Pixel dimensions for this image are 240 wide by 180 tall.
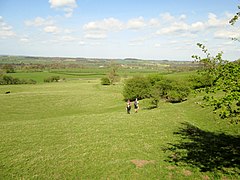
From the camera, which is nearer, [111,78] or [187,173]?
[187,173]

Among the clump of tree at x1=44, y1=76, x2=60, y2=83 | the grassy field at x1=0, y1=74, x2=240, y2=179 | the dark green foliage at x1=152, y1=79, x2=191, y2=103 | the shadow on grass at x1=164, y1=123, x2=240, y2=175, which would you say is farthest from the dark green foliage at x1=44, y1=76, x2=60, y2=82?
the shadow on grass at x1=164, y1=123, x2=240, y2=175

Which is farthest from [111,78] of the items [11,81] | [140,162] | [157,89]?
[140,162]

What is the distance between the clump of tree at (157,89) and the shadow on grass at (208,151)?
26.3 metres

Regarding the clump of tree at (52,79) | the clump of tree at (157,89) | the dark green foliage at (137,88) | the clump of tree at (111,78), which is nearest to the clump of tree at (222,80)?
the clump of tree at (157,89)

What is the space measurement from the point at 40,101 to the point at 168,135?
56.5 meters

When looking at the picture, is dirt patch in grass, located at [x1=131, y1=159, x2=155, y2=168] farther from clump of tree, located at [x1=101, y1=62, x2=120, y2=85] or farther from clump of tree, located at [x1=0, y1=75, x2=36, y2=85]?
clump of tree, located at [x1=0, y1=75, x2=36, y2=85]

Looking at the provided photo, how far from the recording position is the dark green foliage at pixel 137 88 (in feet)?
248

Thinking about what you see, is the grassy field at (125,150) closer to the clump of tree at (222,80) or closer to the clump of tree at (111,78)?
the clump of tree at (222,80)

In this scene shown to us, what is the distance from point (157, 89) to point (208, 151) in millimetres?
33004

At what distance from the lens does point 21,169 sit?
54.1ft

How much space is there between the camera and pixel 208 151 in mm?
19234

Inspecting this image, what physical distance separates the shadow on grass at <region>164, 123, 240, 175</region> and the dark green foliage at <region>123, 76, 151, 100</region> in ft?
164

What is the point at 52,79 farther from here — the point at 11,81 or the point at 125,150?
the point at 125,150

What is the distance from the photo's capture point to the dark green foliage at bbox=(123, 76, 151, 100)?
248 feet
